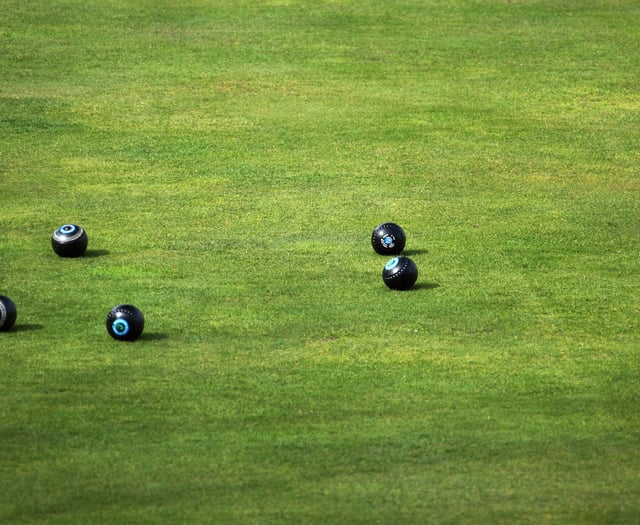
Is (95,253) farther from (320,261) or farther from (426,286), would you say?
(426,286)

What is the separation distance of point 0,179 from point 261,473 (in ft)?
50.9

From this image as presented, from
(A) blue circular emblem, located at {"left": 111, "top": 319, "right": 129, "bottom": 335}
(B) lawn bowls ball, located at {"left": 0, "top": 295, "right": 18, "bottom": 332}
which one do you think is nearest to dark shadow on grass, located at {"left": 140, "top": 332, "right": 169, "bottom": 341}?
(A) blue circular emblem, located at {"left": 111, "top": 319, "right": 129, "bottom": 335}

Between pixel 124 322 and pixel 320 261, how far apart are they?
5373mm

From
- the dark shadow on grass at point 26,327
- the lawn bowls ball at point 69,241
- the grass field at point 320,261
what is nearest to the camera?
the grass field at point 320,261

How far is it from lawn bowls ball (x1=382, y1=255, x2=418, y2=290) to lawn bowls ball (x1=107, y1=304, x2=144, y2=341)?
186 inches

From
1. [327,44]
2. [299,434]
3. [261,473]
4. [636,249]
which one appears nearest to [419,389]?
[299,434]

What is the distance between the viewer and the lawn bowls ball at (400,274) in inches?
793

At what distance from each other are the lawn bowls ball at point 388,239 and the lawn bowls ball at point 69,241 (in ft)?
18.6

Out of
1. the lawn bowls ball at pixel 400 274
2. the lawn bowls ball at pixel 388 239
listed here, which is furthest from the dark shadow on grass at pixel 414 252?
the lawn bowls ball at pixel 400 274

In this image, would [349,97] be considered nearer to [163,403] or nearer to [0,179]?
[0,179]

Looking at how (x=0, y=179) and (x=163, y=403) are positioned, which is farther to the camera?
(x=0, y=179)

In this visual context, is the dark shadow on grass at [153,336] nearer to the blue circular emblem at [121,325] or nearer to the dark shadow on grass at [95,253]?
the blue circular emblem at [121,325]

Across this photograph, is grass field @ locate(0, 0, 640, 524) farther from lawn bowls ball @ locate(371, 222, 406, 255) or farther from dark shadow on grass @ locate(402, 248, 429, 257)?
lawn bowls ball @ locate(371, 222, 406, 255)

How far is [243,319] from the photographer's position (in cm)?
1911
